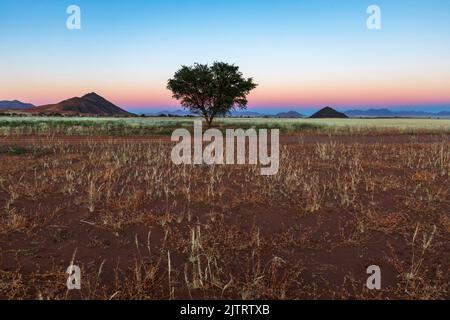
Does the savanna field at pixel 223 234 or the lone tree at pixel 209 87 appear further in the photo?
the lone tree at pixel 209 87

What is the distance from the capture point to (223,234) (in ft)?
23.3

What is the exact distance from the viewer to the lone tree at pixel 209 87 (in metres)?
43.0

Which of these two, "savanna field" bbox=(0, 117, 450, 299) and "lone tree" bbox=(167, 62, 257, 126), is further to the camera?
"lone tree" bbox=(167, 62, 257, 126)

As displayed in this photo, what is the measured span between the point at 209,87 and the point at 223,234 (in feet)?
122

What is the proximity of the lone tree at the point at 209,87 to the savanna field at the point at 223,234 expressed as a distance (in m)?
32.1

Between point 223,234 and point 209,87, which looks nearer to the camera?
point 223,234

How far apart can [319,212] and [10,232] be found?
20.6 ft

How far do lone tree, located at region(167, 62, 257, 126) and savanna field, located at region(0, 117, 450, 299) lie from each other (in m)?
32.1

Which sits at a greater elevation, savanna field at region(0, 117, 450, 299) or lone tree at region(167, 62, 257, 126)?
lone tree at region(167, 62, 257, 126)

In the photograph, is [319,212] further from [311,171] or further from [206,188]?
[311,171]

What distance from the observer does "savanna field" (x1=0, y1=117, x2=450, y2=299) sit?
5.48 meters

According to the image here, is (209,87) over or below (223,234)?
over

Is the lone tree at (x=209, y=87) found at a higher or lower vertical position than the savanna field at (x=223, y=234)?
higher

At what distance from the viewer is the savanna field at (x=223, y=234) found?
18.0ft
